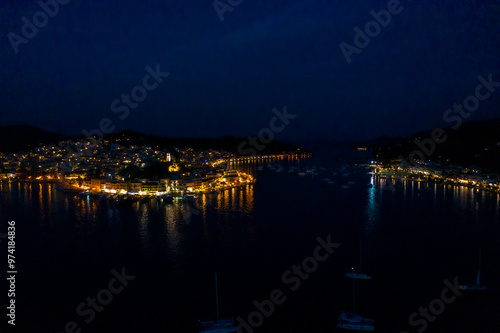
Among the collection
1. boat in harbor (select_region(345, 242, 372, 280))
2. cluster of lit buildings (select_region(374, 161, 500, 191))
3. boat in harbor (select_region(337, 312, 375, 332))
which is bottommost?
boat in harbor (select_region(337, 312, 375, 332))

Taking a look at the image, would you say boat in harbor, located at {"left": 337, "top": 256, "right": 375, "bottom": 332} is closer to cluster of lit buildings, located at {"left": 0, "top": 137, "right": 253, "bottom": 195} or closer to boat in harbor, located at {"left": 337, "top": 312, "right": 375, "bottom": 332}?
boat in harbor, located at {"left": 337, "top": 312, "right": 375, "bottom": 332}

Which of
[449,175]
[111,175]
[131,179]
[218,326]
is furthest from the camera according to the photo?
[449,175]

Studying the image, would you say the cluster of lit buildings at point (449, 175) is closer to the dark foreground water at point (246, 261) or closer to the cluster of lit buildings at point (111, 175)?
the dark foreground water at point (246, 261)

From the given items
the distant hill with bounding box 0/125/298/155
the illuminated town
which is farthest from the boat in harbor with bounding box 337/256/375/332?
the distant hill with bounding box 0/125/298/155

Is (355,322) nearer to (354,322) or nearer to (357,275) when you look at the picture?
(354,322)

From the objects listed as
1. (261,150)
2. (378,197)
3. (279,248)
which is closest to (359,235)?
(279,248)

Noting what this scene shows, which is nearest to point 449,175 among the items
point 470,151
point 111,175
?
point 470,151

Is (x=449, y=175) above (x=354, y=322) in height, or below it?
above

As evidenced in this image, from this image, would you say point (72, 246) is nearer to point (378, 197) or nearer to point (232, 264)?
point (232, 264)
